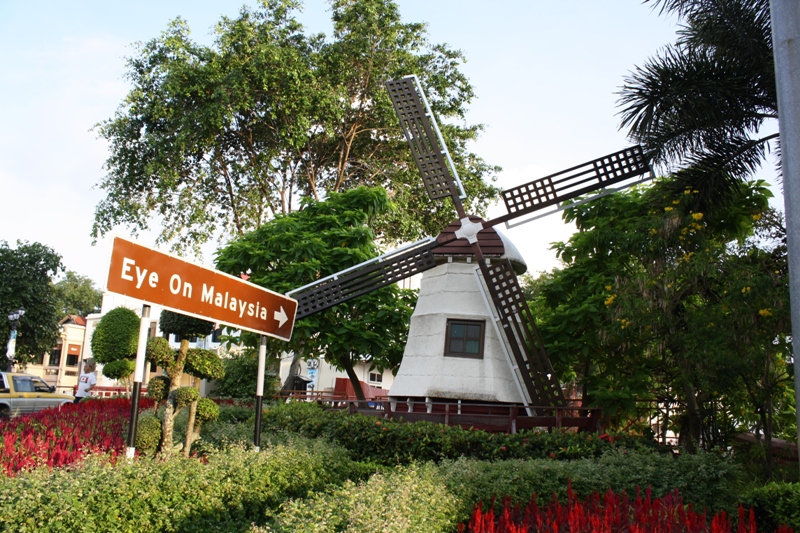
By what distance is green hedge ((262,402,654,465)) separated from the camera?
42.8ft

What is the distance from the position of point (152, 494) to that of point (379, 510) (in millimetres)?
Result: 2263

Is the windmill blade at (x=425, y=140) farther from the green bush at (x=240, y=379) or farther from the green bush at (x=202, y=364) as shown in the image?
the green bush at (x=240, y=379)

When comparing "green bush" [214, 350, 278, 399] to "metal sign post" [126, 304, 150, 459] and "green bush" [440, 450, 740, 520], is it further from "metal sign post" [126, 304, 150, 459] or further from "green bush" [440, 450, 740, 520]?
"metal sign post" [126, 304, 150, 459]

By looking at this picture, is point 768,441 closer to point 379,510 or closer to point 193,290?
point 379,510

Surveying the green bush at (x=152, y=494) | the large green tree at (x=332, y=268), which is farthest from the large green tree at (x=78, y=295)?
the green bush at (x=152, y=494)

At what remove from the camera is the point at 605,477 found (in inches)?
336

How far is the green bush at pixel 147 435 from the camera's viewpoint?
8844 millimetres

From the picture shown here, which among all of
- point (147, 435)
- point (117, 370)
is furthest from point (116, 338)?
point (117, 370)

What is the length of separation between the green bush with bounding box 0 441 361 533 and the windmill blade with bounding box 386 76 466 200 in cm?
1114

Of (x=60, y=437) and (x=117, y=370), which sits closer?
(x=60, y=437)

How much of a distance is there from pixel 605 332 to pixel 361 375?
31.9 m

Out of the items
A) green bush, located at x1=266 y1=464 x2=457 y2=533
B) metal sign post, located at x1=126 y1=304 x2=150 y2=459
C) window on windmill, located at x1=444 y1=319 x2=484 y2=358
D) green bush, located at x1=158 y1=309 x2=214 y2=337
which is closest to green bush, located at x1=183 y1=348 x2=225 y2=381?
green bush, located at x1=158 y1=309 x2=214 y2=337

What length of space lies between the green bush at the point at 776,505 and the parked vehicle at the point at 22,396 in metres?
19.7

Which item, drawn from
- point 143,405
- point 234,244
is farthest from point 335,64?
point 143,405
